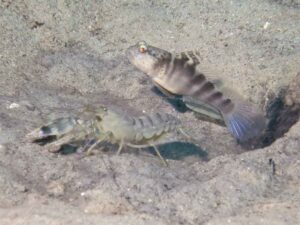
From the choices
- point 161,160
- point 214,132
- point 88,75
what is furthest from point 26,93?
point 214,132

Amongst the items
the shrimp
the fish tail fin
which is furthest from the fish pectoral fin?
the shrimp

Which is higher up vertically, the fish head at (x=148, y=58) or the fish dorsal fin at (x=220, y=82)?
the fish dorsal fin at (x=220, y=82)

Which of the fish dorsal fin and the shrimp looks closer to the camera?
the shrimp

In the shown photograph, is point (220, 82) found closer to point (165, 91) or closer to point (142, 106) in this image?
point (165, 91)

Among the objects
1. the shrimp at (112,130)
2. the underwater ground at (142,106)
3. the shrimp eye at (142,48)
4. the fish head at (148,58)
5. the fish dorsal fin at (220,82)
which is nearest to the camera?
the underwater ground at (142,106)

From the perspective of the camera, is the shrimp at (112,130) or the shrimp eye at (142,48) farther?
the shrimp eye at (142,48)

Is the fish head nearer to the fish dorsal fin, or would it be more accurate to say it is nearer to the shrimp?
the fish dorsal fin

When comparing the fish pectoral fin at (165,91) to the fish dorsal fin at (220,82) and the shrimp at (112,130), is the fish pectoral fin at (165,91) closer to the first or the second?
the fish dorsal fin at (220,82)

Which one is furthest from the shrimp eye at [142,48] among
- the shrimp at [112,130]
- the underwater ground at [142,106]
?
the shrimp at [112,130]

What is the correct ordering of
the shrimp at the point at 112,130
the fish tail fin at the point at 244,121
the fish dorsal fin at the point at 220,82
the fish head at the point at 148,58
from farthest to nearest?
the fish head at the point at 148,58 < the fish dorsal fin at the point at 220,82 < the fish tail fin at the point at 244,121 < the shrimp at the point at 112,130
